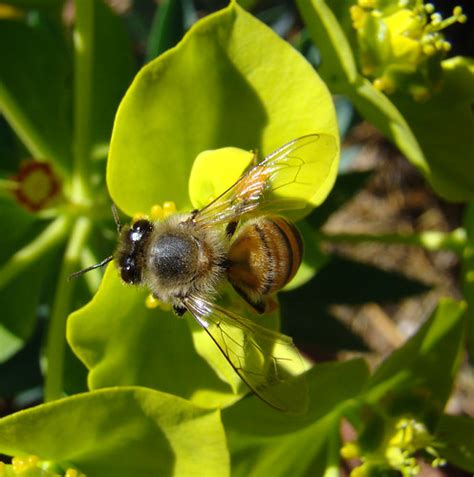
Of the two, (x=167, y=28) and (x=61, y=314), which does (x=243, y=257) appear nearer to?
(x=61, y=314)

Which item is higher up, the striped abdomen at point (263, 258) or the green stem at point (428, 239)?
the striped abdomen at point (263, 258)

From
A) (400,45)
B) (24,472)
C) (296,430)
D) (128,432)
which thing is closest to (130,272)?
(128,432)

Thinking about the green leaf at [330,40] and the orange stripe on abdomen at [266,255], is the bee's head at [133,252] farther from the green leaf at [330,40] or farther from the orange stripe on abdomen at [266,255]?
the green leaf at [330,40]

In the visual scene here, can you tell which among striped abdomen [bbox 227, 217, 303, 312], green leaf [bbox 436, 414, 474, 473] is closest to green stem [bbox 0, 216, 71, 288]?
striped abdomen [bbox 227, 217, 303, 312]

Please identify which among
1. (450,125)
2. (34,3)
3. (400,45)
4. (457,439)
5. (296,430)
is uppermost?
(34,3)

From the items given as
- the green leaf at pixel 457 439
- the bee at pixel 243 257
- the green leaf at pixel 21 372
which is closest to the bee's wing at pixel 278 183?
the bee at pixel 243 257

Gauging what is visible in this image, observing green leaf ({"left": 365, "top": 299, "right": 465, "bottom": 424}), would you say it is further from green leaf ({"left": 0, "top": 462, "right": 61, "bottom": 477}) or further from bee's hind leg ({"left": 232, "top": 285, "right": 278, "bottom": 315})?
green leaf ({"left": 0, "top": 462, "right": 61, "bottom": 477})

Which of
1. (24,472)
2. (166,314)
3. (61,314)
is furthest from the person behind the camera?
(61,314)
